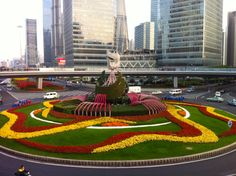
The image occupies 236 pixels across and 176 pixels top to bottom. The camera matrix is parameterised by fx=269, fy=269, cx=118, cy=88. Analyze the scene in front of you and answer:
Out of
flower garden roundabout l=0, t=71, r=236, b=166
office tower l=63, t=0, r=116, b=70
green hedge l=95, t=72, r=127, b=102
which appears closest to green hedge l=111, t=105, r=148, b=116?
flower garden roundabout l=0, t=71, r=236, b=166

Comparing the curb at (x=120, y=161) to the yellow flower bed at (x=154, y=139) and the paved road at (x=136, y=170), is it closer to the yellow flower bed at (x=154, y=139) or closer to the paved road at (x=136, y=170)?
the paved road at (x=136, y=170)

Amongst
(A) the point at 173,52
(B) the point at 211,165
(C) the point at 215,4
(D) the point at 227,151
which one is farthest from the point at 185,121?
(C) the point at 215,4

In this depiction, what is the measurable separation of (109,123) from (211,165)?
46.1 feet

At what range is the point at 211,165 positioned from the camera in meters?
22.7

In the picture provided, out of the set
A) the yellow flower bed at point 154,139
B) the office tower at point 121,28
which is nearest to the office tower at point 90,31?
the office tower at point 121,28

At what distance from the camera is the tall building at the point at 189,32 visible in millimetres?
147375

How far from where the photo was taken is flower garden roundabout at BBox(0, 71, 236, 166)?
2409cm

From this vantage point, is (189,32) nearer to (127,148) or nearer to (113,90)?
(113,90)

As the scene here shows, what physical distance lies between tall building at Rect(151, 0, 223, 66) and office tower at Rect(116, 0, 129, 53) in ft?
102

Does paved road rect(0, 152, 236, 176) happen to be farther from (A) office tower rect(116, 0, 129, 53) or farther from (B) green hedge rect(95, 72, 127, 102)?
(A) office tower rect(116, 0, 129, 53)

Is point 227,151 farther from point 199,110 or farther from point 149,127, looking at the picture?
point 199,110

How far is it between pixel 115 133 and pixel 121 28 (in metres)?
168

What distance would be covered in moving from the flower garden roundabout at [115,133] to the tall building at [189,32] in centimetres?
11356

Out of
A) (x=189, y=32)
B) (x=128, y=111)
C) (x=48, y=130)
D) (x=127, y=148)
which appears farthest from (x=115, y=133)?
(x=189, y=32)
